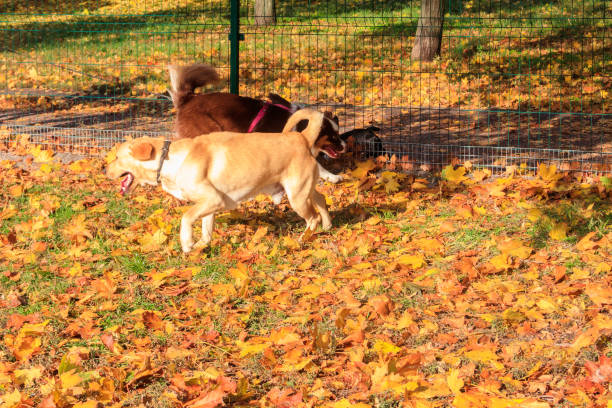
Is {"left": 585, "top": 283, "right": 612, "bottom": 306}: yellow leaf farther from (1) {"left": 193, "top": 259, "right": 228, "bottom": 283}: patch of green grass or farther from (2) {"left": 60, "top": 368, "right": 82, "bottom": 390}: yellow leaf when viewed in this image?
(2) {"left": 60, "top": 368, "right": 82, "bottom": 390}: yellow leaf

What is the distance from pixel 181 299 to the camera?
4516mm

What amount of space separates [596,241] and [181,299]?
2.98 metres

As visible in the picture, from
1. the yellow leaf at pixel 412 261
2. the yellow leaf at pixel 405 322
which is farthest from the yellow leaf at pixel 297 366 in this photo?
the yellow leaf at pixel 412 261

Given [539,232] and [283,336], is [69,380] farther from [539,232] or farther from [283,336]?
[539,232]

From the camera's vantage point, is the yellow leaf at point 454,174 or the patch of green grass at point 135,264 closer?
the patch of green grass at point 135,264

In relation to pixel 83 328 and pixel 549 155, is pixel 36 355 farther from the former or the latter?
pixel 549 155

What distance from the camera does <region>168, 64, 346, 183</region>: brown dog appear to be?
658 cm

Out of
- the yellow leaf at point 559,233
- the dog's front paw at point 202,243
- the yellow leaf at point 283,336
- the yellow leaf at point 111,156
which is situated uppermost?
the yellow leaf at point 111,156

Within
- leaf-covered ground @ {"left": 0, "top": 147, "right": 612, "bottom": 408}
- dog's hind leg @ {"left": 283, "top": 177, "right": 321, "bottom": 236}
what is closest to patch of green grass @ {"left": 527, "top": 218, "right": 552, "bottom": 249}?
leaf-covered ground @ {"left": 0, "top": 147, "right": 612, "bottom": 408}

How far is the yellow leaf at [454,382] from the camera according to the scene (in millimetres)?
3252

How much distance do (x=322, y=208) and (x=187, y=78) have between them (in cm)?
187

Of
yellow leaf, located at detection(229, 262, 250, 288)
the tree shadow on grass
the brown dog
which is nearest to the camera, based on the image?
yellow leaf, located at detection(229, 262, 250, 288)

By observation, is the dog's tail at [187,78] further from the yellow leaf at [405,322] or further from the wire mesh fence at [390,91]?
the yellow leaf at [405,322]

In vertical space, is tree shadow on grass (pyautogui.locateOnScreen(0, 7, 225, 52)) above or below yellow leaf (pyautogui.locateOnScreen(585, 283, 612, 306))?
above
